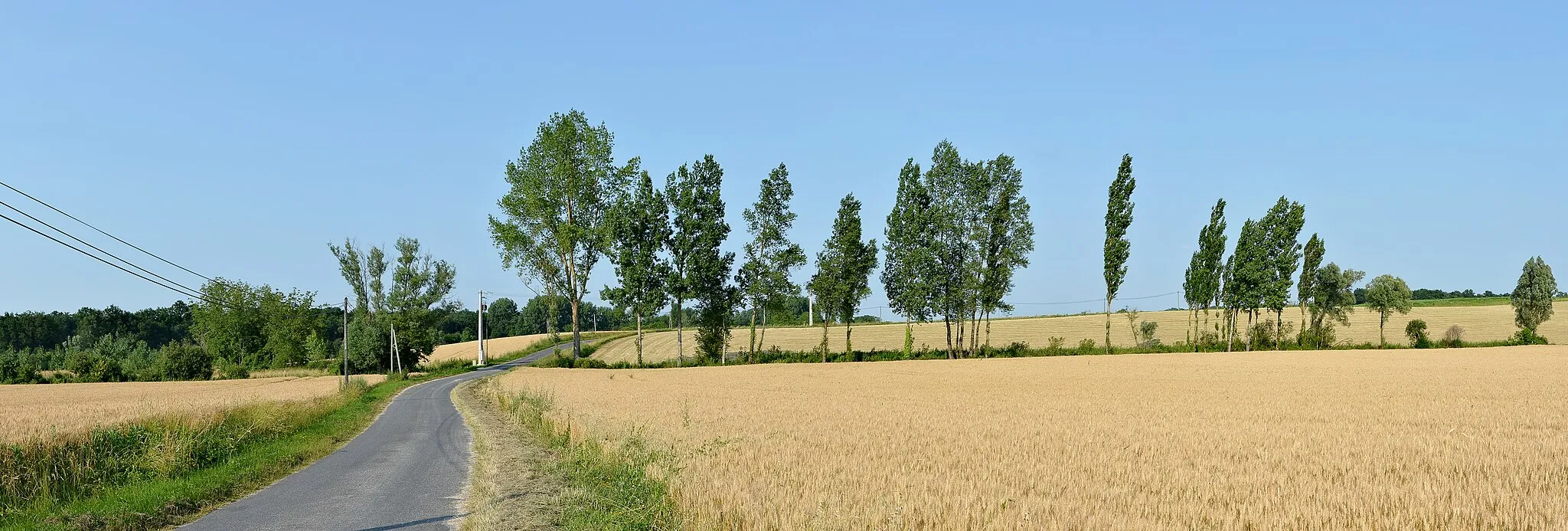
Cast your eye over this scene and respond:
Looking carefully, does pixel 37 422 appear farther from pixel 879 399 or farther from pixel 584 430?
pixel 879 399

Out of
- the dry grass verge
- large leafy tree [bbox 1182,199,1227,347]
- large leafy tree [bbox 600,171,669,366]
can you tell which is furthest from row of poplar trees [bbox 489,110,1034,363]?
the dry grass verge

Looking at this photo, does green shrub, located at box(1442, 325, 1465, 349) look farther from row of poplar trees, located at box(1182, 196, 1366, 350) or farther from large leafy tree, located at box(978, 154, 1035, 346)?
large leafy tree, located at box(978, 154, 1035, 346)

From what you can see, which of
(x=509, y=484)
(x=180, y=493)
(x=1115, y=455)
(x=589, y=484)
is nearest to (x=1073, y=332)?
(x=1115, y=455)

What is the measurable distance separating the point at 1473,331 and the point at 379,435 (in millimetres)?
112345

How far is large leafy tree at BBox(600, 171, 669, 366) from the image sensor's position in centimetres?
7062

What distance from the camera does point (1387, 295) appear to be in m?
87.7

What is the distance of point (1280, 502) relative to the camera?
8.46m

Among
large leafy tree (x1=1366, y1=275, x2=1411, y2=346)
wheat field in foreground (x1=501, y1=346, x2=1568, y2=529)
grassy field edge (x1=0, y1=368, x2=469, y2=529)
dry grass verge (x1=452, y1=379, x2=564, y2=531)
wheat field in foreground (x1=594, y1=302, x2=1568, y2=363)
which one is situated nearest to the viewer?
wheat field in foreground (x1=501, y1=346, x2=1568, y2=529)

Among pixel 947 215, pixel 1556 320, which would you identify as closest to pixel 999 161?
pixel 947 215

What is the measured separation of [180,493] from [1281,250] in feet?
288

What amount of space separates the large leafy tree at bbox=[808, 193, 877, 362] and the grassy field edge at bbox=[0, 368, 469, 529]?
52.3 m

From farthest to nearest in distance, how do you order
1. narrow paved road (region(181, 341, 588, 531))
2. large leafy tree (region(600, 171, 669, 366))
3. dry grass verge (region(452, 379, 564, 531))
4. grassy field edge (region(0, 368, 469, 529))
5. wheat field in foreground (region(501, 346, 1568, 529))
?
large leafy tree (region(600, 171, 669, 366))
grassy field edge (region(0, 368, 469, 529))
narrow paved road (region(181, 341, 588, 531))
dry grass verge (region(452, 379, 564, 531))
wheat field in foreground (region(501, 346, 1568, 529))

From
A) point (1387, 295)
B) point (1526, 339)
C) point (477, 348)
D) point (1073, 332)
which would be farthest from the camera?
point (477, 348)

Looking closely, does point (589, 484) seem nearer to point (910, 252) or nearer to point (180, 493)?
point (180, 493)
